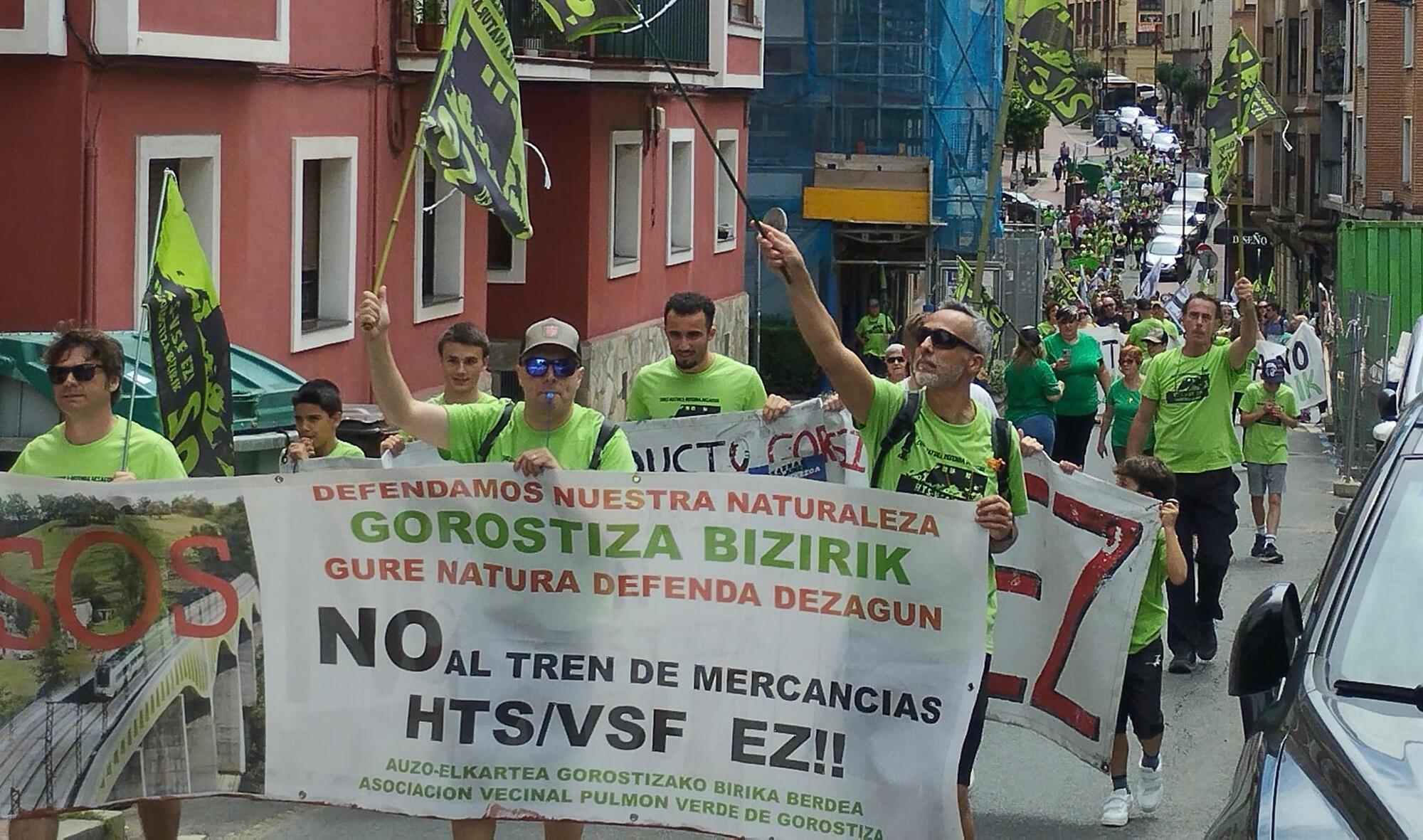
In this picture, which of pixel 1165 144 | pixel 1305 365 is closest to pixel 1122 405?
pixel 1305 365

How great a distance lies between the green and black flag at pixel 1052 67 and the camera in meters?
22.8

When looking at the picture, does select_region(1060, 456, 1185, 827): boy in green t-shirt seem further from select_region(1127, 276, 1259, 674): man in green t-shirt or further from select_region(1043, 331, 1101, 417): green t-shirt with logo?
select_region(1043, 331, 1101, 417): green t-shirt with logo

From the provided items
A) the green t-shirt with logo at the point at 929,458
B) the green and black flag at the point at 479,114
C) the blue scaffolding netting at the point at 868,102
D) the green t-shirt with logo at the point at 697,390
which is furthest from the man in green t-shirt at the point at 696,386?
the blue scaffolding netting at the point at 868,102

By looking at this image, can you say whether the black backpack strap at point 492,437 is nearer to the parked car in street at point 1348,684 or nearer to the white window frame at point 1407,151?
the parked car in street at point 1348,684

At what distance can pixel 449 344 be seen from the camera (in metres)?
9.22

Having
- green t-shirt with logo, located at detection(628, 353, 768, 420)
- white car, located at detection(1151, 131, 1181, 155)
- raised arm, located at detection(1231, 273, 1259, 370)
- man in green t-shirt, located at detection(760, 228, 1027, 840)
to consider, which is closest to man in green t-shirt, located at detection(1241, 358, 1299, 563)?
raised arm, located at detection(1231, 273, 1259, 370)

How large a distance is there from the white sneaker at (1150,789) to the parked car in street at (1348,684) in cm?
242

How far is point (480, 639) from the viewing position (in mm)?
6531

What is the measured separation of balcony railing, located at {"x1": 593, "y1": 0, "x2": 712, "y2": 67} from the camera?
2430cm

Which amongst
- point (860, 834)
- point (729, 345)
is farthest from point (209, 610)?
point (729, 345)

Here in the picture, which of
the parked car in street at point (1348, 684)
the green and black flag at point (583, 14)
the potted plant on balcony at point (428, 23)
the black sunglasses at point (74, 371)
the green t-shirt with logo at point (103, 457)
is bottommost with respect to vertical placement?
the parked car in street at point (1348, 684)

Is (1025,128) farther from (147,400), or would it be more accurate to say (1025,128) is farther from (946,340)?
(946,340)

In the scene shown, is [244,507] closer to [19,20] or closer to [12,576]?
[12,576]

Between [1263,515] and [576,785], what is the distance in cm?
1105
